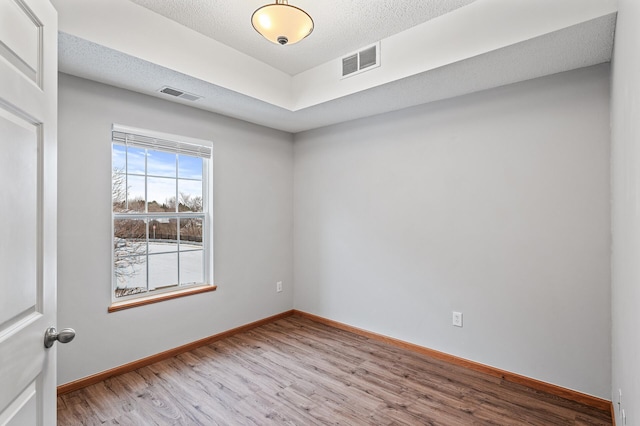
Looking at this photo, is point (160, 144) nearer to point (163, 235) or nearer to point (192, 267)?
point (163, 235)

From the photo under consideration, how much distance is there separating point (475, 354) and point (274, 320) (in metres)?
2.23

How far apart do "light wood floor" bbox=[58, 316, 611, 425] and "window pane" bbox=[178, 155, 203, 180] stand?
1719 millimetres

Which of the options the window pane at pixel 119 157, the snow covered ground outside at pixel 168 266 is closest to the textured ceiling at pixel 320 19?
the window pane at pixel 119 157

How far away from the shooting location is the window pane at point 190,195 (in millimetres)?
3285

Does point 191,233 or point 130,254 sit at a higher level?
point 191,233

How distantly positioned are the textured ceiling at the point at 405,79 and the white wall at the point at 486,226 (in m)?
0.22

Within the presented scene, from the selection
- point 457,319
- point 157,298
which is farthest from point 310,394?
point 157,298

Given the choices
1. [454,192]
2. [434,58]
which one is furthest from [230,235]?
[434,58]

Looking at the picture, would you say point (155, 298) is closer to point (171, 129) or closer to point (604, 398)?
point (171, 129)

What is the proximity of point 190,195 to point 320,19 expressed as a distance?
2036mm

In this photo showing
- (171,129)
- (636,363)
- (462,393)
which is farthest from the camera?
(171,129)

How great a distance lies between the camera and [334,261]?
3869 millimetres

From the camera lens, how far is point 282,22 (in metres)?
1.73

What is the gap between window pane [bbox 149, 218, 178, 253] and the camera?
305 cm
